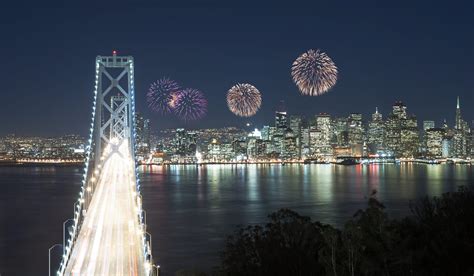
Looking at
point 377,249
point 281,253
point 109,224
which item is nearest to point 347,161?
point 109,224

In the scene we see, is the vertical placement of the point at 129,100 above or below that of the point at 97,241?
above

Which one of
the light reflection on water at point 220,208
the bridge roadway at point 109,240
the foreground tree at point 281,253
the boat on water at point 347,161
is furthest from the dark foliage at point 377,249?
the boat on water at point 347,161

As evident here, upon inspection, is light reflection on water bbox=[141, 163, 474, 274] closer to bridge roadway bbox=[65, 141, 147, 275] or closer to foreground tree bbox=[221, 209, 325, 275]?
bridge roadway bbox=[65, 141, 147, 275]

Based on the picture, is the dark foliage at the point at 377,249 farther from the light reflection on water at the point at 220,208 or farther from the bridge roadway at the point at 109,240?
the light reflection on water at the point at 220,208

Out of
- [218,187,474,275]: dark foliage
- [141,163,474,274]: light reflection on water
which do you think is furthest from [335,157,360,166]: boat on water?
[218,187,474,275]: dark foliage

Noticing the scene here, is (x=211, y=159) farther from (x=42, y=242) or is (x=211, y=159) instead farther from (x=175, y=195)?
(x=42, y=242)

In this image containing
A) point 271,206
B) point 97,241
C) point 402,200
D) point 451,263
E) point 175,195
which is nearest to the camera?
point 451,263

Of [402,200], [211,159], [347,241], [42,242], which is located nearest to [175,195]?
[402,200]
